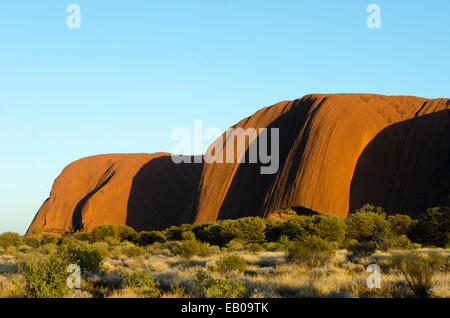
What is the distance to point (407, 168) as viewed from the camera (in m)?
38.4

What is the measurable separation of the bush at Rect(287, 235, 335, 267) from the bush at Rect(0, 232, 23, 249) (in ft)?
94.1

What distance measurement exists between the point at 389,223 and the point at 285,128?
73.1 feet

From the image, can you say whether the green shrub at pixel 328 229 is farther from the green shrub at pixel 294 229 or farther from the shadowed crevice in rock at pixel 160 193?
the shadowed crevice in rock at pixel 160 193

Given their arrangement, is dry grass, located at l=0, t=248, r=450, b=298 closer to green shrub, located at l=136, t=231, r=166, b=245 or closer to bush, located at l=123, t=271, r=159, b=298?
bush, located at l=123, t=271, r=159, b=298

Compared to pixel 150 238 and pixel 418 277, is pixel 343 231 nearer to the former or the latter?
pixel 418 277

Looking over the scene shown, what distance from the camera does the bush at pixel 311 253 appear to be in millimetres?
13830

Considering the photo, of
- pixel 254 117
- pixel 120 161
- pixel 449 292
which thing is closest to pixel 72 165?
pixel 120 161

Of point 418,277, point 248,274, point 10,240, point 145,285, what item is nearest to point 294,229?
point 248,274

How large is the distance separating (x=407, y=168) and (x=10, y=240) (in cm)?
3710

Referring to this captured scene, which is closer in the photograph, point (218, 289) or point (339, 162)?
point (218, 289)

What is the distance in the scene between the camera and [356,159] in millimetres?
40188

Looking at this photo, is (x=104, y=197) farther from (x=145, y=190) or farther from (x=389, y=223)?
(x=389, y=223)

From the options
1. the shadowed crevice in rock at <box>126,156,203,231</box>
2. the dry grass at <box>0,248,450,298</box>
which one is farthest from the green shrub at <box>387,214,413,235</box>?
the shadowed crevice in rock at <box>126,156,203,231</box>

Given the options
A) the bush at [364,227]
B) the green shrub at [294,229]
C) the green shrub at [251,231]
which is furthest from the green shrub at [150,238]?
the bush at [364,227]
